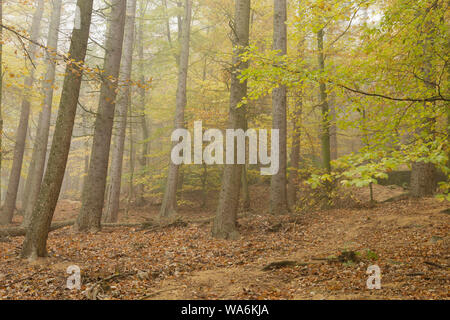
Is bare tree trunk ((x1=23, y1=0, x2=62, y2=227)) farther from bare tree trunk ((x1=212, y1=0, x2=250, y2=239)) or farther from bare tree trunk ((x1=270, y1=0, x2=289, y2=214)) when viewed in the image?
bare tree trunk ((x1=270, y1=0, x2=289, y2=214))

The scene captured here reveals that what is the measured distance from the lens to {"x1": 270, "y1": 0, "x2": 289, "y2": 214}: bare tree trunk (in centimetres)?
1077

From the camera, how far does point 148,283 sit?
17.6ft

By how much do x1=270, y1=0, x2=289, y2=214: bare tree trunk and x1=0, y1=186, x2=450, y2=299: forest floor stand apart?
94 centimetres

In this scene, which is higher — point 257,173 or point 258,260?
point 257,173

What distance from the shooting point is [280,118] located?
10.9 metres

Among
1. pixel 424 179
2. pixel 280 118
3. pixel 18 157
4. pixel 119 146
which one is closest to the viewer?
pixel 280 118

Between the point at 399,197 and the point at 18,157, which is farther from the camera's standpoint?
the point at 18,157

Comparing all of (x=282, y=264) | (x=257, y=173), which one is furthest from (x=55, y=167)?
(x=257, y=173)

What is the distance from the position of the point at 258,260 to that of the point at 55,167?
4846mm

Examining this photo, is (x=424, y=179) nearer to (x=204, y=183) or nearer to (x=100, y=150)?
(x=204, y=183)

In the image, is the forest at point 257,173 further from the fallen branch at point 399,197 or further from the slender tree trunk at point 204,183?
the slender tree trunk at point 204,183

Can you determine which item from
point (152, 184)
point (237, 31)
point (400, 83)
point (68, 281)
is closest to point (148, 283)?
point (68, 281)
